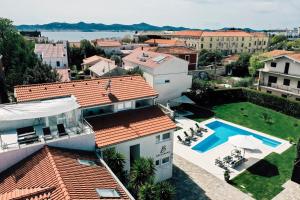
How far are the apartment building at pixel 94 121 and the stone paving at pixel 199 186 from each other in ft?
5.38

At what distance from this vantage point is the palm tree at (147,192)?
57.8 ft

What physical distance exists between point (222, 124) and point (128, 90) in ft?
66.3

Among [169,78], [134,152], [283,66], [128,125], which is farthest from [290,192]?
[283,66]

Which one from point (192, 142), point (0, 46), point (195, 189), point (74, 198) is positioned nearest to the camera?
point (74, 198)

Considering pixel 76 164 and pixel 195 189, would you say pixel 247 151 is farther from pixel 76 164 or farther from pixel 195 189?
pixel 76 164

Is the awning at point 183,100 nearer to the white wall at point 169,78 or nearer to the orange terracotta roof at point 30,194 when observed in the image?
the white wall at point 169,78

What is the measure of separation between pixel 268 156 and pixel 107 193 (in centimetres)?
2240

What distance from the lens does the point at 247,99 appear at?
49375 millimetres

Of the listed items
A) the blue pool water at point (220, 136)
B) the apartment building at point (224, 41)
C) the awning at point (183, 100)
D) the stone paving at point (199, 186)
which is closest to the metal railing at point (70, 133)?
the stone paving at point (199, 186)

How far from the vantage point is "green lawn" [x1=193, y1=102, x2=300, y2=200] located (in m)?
24.6

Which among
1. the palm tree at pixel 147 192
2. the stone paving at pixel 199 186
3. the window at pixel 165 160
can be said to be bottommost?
the stone paving at pixel 199 186

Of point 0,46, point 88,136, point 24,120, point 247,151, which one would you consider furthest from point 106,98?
point 0,46

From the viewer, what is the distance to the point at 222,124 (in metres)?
39.9

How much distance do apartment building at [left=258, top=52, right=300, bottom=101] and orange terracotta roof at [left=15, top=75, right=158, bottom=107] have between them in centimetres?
3224
